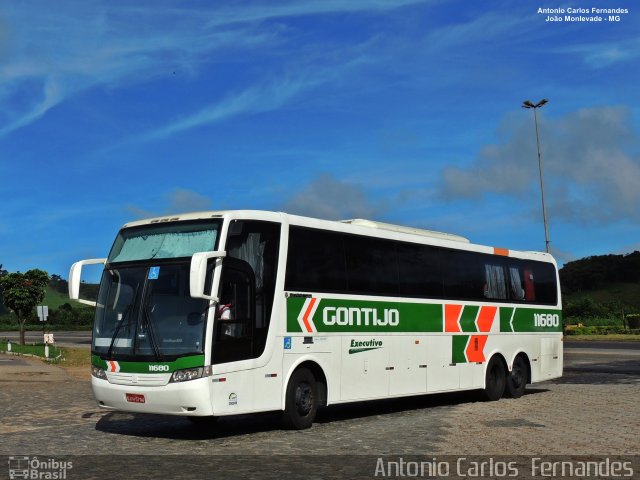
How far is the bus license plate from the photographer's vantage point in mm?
12352

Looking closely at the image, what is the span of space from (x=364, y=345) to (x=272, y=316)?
105 inches

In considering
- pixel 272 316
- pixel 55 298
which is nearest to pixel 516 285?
pixel 272 316

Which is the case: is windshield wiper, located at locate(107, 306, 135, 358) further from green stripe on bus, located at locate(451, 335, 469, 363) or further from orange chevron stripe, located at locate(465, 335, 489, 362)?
orange chevron stripe, located at locate(465, 335, 489, 362)

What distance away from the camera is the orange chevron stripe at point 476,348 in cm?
1848

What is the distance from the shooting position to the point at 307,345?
45.6ft

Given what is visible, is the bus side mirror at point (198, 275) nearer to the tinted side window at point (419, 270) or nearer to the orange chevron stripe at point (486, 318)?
the tinted side window at point (419, 270)

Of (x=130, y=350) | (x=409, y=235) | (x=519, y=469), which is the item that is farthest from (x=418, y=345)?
(x=519, y=469)

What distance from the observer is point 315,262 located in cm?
1436

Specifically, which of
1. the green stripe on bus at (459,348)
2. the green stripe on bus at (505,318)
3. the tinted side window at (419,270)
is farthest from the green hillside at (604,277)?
the tinted side window at (419,270)

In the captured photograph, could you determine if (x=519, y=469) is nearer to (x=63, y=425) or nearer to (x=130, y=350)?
(x=130, y=350)

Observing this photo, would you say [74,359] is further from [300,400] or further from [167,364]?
[167,364]

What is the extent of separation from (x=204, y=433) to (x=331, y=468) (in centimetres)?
432

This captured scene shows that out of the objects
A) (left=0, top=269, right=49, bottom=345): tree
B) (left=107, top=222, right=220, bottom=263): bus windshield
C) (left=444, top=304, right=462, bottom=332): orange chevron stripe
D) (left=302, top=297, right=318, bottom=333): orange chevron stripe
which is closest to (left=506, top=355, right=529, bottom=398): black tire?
(left=444, top=304, right=462, bottom=332): orange chevron stripe

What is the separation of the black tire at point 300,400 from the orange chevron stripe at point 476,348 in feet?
17.8
